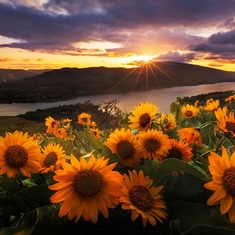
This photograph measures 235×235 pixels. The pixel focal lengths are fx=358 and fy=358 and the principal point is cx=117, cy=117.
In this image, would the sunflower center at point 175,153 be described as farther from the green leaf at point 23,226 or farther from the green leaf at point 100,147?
the green leaf at point 23,226

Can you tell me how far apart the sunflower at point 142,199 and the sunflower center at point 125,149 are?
0.91ft

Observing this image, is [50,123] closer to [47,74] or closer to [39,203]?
[39,203]

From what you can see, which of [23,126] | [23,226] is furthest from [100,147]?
[23,126]

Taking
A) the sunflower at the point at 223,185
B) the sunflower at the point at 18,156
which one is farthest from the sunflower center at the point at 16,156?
the sunflower at the point at 223,185

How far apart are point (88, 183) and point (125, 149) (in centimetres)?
46

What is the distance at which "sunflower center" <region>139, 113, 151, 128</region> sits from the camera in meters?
2.51

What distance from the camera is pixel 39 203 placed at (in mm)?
1558

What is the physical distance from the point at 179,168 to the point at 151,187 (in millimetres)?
146

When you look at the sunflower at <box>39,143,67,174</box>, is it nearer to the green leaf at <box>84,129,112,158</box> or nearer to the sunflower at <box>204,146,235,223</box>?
the green leaf at <box>84,129,112,158</box>

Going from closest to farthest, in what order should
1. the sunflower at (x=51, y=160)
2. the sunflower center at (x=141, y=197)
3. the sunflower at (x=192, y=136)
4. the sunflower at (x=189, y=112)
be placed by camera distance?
the sunflower center at (x=141, y=197) → the sunflower at (x=51, y=160) → the sunflower at (x=192, y=136) → the sunflower at (x=189, y=112)

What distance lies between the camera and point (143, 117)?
2.54 meters

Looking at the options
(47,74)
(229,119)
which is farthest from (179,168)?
(47,74)

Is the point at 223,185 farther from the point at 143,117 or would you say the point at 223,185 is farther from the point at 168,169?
the point at 143,117

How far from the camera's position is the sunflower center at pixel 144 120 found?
251 cm
